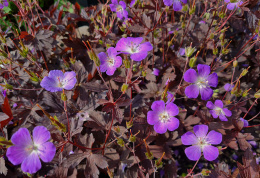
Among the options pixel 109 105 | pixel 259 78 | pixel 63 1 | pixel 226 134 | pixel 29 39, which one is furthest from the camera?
pixel 63 1

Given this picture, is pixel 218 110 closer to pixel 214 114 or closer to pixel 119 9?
pixel 214 114

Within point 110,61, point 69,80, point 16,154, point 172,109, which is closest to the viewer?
point 16,154

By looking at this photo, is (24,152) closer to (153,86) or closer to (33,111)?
(33,111)

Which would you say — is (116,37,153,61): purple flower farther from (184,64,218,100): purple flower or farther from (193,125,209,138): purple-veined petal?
(193,125,209,138): purple-veined petal

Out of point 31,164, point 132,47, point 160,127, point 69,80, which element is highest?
point 132,47

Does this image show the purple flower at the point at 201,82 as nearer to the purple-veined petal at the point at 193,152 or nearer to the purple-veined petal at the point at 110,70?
the purple-veined petal at the point at 193,152

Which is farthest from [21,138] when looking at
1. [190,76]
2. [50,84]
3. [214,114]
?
[214,114]

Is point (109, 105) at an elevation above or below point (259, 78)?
above

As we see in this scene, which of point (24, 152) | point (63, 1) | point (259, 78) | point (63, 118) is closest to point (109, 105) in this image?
point (63, 118)
